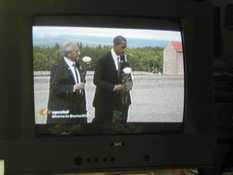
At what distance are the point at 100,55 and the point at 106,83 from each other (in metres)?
0.10

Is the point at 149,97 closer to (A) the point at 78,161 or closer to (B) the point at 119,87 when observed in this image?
(B) the point at 119,87

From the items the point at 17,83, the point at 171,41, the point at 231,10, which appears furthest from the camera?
the point at 231,10

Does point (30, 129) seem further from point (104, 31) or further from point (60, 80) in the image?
point (104, 31)

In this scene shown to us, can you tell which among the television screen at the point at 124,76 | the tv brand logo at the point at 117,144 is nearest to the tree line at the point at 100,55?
→ the television screen at the point at 124,76

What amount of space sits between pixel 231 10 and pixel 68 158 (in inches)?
47.0

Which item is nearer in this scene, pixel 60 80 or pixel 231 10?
pixel 60 80

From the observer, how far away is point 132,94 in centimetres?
134

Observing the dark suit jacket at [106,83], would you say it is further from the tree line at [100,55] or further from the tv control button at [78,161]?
the tv control button at [78,161]

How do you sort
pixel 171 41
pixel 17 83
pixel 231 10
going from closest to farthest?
1. pixel 17 83
2. pixel 171 41
3. pixel 231 10

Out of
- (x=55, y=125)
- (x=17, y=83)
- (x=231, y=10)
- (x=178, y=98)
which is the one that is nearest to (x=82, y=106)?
(x=55, y=125)

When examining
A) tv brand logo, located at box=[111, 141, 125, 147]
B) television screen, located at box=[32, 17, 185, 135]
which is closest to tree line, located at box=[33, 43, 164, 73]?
television screen, located at box=[32, 17, 185, 135]

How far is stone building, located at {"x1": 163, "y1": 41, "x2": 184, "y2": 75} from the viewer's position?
1.37 m

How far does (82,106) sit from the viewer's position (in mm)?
1307

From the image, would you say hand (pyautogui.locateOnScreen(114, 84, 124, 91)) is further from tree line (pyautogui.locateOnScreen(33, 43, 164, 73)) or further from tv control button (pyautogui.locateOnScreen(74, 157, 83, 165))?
tv control button (pyautogui.locateOnScreen(74, 157, 83, 165))
